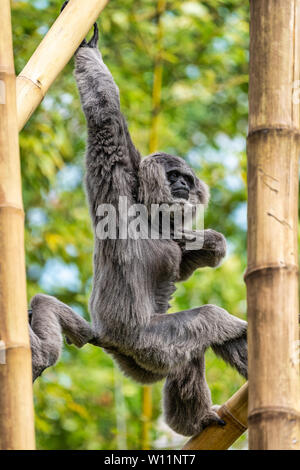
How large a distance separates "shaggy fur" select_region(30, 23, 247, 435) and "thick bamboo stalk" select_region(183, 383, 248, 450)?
0.13m

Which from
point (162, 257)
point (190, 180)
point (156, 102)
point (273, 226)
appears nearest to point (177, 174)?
point (190, 180)

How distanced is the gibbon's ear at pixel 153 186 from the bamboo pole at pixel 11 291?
1.96 m

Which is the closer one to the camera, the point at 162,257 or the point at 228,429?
the point at 228,429

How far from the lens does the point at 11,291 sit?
3371mm

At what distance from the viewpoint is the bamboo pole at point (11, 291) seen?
126 inches

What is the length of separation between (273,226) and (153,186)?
2228mm

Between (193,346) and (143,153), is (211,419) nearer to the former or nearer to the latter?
(193,346)

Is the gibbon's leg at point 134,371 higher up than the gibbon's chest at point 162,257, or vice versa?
the gibbon's chest at point 162,257

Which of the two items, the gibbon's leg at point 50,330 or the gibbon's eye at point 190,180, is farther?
the gibbon's eye at point 190,180

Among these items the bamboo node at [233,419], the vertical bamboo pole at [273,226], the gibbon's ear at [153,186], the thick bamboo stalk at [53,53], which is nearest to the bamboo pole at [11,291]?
the thick bamboo stalk at [53,53]

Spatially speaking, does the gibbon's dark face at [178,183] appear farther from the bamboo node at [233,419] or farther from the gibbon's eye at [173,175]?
the bamboo node at [233,419]

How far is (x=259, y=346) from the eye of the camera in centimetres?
329

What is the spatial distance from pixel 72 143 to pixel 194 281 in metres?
2.84

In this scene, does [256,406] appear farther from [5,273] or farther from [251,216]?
[5,273]
